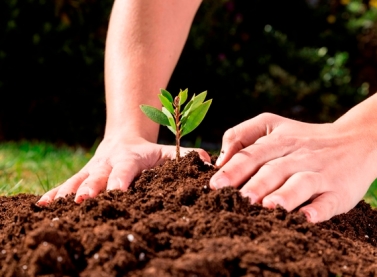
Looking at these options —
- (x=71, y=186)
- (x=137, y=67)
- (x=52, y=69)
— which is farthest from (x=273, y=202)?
(x=52, y=69)

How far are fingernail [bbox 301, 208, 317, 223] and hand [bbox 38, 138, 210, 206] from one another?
48 centimetres

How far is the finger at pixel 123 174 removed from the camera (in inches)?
79.6

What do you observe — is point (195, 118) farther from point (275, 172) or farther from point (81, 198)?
point (81, 198)

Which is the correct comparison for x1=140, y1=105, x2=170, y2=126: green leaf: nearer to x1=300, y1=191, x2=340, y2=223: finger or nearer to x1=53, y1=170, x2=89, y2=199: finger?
x1=53, y1=170, x2=89, y2=199: finger

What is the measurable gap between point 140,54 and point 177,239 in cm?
140

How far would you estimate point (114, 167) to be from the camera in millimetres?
2156

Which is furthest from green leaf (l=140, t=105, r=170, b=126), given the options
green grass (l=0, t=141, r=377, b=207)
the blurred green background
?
the blurred green background

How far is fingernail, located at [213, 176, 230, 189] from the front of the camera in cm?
181

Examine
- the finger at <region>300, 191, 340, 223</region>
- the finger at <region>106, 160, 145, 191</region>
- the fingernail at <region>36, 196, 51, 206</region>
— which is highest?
the finger at <region>300, 191, 340, 223</region>

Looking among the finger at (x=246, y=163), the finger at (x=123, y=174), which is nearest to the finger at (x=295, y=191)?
the finger at (x=246, y=163)

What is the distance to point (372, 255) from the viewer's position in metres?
1.75

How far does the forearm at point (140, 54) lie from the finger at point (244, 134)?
598mm

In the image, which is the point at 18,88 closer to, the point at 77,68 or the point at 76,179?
the point at 77,68

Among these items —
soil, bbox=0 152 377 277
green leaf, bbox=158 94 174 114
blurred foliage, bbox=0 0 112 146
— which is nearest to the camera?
soil, bbox=0 152 377 277
